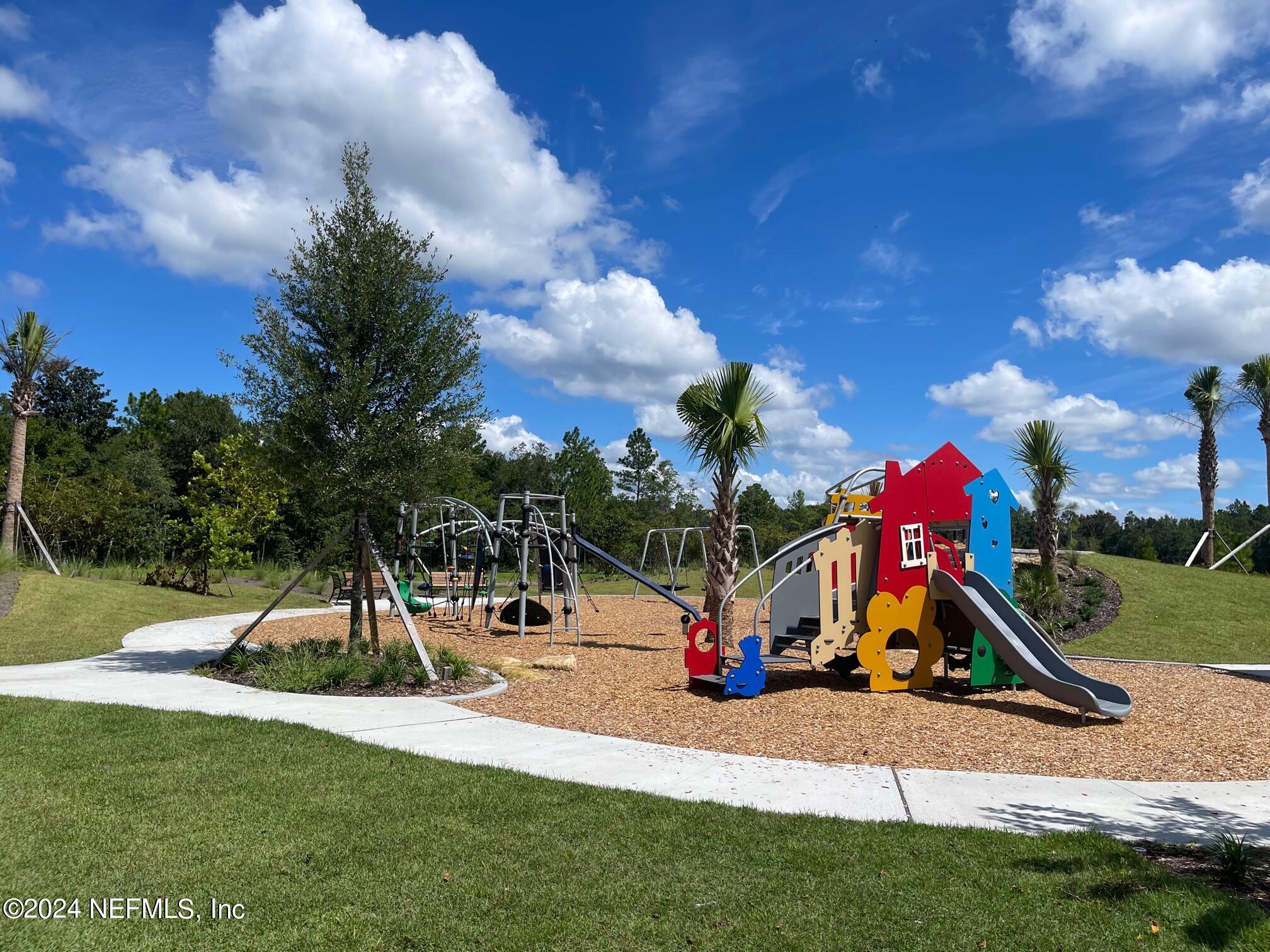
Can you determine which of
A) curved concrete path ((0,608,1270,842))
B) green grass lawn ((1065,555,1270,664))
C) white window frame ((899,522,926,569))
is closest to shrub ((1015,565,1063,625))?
green grass lawn ((1065,555,1270,664))

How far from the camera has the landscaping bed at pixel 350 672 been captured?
8789mm

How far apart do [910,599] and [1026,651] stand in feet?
4.26

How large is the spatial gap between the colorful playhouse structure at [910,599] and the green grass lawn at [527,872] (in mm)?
4192

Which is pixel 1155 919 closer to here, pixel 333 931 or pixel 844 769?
pixel 844 769

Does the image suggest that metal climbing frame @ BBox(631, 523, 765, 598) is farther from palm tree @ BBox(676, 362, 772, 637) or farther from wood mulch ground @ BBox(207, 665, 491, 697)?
wood mulch ground @ BBox(207, 665, 491, 697)

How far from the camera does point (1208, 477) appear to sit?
915 inches

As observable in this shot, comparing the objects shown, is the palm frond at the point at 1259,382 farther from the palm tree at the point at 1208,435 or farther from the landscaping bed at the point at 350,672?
the landscaping bed at the point at 350,672

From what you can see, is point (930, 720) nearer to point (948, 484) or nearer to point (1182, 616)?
point (948, 484)

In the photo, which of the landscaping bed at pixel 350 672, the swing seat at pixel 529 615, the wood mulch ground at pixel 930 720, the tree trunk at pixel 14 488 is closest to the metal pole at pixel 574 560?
the swing seat at pixel 529 615

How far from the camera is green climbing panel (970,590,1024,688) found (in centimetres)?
883

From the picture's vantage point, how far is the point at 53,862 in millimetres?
3736

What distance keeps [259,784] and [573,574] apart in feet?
36.8

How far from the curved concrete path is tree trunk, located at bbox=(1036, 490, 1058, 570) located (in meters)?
11.8

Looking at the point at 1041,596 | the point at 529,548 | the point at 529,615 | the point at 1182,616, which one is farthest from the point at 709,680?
the point at 1182,616
